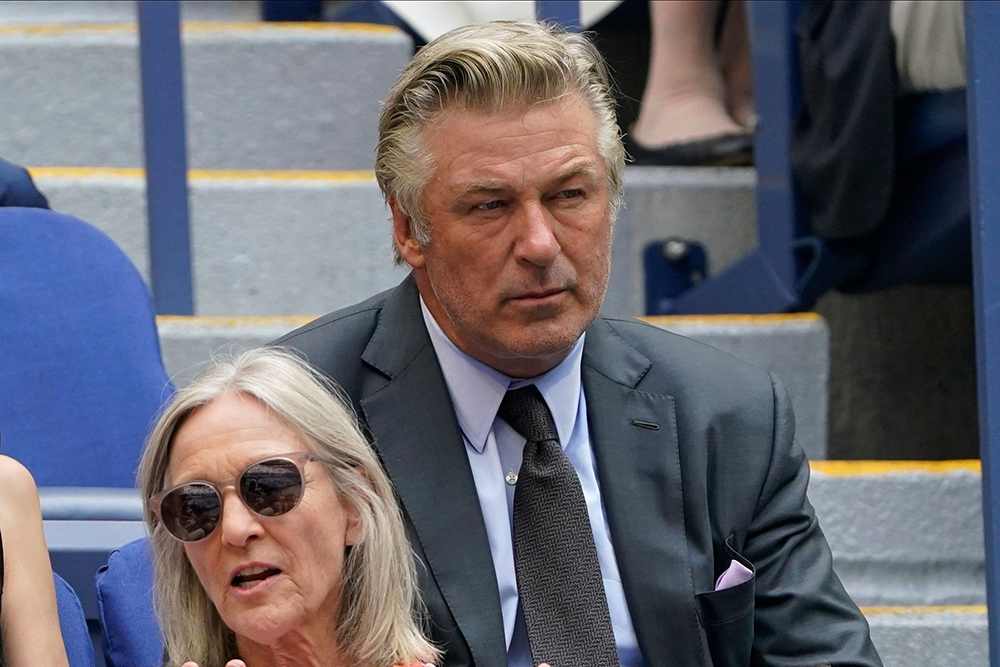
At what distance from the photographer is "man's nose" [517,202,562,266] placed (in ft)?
5.57

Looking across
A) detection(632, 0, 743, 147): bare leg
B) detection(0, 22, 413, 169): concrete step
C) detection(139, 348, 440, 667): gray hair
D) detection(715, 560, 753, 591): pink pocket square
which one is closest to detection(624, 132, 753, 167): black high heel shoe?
detection(632, 0, 743, 147): bare leg

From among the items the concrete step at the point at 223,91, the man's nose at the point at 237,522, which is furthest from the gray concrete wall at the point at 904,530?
the concrete step at the point at 223,91

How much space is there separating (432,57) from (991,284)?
30.4 inches

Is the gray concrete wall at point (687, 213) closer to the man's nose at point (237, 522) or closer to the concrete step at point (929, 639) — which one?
the concrete step at point (929, 639)

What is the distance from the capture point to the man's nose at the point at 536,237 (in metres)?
1.70

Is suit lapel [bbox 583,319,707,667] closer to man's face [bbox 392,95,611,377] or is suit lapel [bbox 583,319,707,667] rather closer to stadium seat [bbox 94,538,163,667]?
man's face [bbox 392,95,611,377]

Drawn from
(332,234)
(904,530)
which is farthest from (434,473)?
(332,234)

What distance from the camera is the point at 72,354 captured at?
224 centimetres

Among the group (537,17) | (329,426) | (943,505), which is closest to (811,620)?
(329,426)

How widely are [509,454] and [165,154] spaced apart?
1.26 meters

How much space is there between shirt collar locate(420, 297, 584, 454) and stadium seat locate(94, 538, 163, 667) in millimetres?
409

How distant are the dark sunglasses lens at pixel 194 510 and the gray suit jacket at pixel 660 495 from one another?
278 millimetres

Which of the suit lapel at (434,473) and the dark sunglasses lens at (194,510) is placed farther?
the suit lapel at (434,473)

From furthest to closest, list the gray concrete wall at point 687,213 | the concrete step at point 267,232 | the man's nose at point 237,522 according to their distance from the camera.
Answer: the gray concrete wall at point 687,213 → the concrete step at point 267,232 → the man's nose at point 237,522
